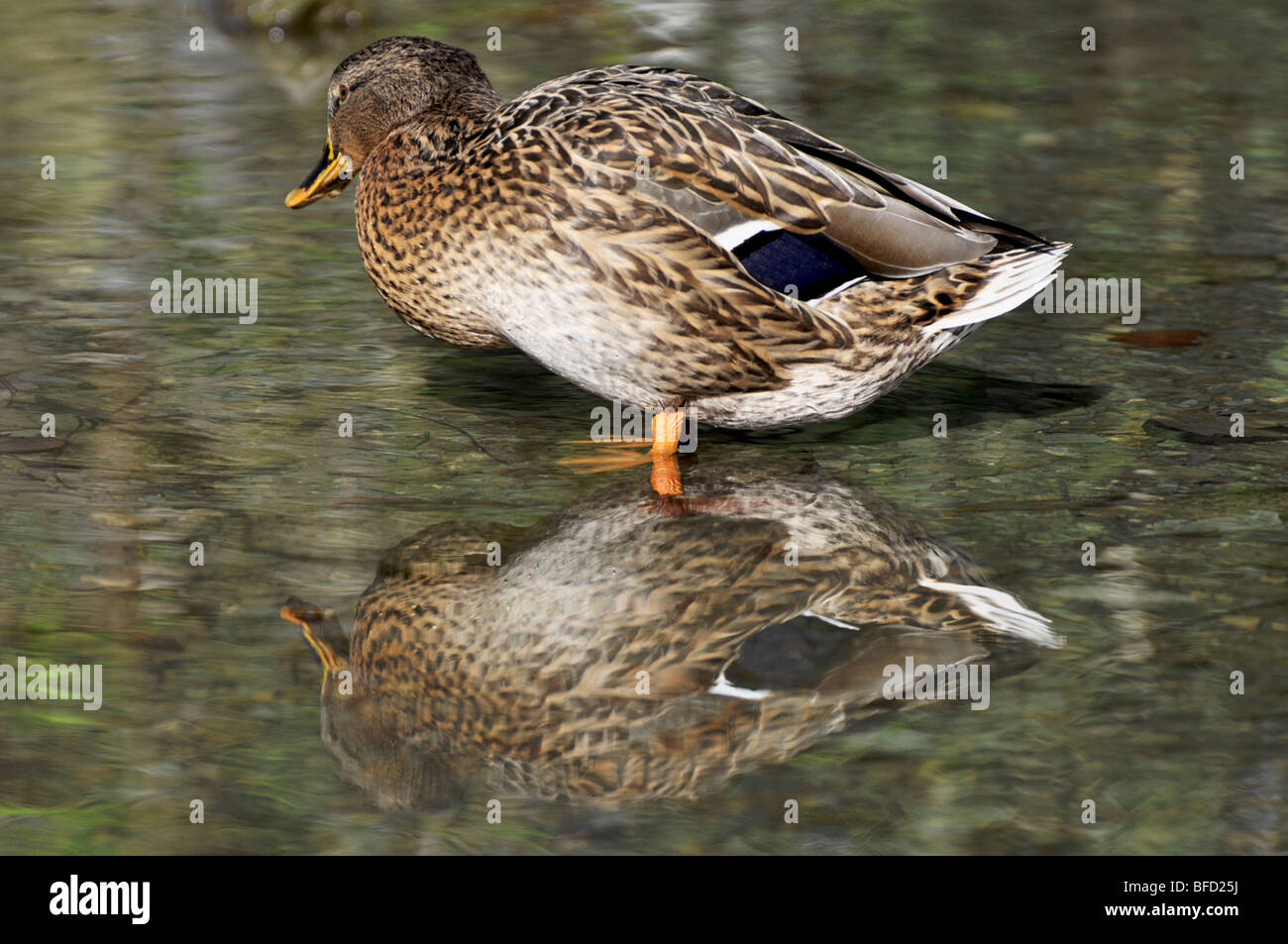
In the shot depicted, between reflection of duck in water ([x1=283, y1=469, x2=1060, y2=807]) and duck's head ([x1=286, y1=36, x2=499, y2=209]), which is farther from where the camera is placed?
duck's head ([x1=286, y1=36, x2=499, y2=209])

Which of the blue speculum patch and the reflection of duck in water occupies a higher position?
the blue speculum patch

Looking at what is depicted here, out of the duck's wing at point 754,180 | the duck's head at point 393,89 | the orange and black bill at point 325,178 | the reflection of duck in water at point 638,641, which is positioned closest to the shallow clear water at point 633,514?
the reflection of duck in water at point 638,641

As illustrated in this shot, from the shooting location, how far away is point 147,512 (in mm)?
5047

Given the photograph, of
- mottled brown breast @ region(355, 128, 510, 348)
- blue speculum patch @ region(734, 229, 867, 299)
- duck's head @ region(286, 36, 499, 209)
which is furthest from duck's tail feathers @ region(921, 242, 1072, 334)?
duck's head @ region(286, 36, 499, 209)

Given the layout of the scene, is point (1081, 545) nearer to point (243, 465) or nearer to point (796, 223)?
point (796, 223)

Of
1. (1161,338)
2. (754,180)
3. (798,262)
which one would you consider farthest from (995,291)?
(1161,338)

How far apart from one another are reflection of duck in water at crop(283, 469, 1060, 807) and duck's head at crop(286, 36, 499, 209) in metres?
1.62

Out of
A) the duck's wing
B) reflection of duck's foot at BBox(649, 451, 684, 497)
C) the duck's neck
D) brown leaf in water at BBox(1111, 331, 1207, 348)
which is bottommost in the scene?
reflection of duck's foot at BBox(649, 451, 684, 497)

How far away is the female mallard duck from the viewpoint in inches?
204

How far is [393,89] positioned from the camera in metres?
5.97

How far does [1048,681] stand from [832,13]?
9008mm

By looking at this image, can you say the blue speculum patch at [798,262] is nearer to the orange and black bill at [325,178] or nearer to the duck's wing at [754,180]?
the duck's wing at [754,180]

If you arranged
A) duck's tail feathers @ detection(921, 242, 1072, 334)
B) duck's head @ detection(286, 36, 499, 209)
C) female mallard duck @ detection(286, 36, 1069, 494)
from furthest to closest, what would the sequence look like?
duck's head @ detection(286, 36, 499, 209)
duck's tail feathers @ detection(921, 242, 1072, 334)
female mallard duck @ detection(286, 36, 1069, 494)

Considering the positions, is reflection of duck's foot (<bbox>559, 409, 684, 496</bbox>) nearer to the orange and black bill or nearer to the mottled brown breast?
the mottled brown breast
